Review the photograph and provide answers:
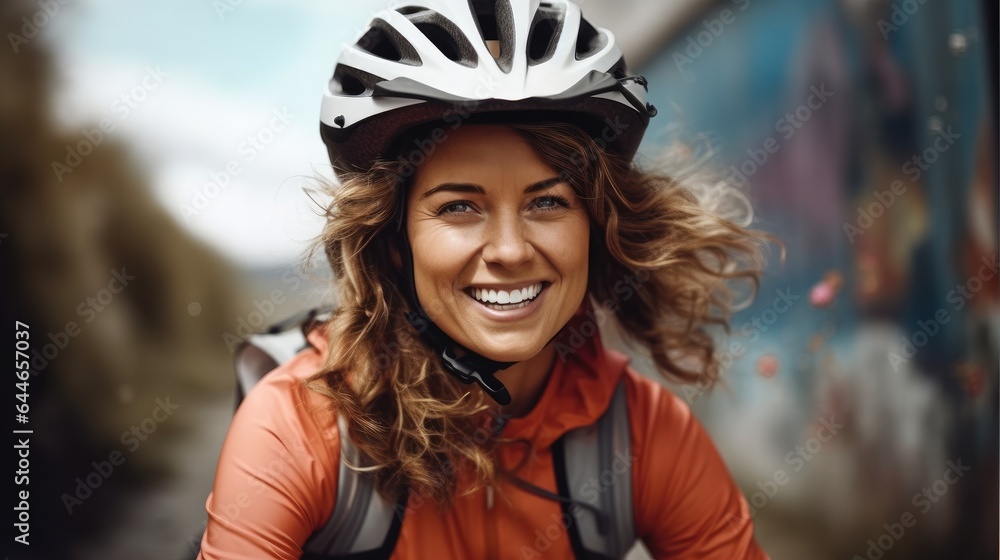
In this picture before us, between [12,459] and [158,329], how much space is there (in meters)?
0.43

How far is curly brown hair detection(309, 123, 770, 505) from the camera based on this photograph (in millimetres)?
1361

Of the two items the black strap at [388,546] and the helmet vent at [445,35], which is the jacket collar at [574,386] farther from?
the helmet vent at [445,35]

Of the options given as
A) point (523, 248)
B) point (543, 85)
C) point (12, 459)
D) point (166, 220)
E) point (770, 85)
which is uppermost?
point (770, 85)

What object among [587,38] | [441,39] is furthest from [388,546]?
[587,38]

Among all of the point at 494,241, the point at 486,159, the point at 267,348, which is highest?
the point at 486,159

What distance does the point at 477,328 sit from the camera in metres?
1.35

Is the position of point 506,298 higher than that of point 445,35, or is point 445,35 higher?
point 445,35

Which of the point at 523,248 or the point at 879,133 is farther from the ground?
the point at 879,133

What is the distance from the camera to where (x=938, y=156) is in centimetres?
222

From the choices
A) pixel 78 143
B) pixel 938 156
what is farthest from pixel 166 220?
pixel 938 156

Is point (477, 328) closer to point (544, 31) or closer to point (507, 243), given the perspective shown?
point (507, 243)

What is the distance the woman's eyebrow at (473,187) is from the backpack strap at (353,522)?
440 millimetres

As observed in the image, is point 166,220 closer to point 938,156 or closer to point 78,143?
point 78,143

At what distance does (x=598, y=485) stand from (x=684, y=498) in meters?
0.18
